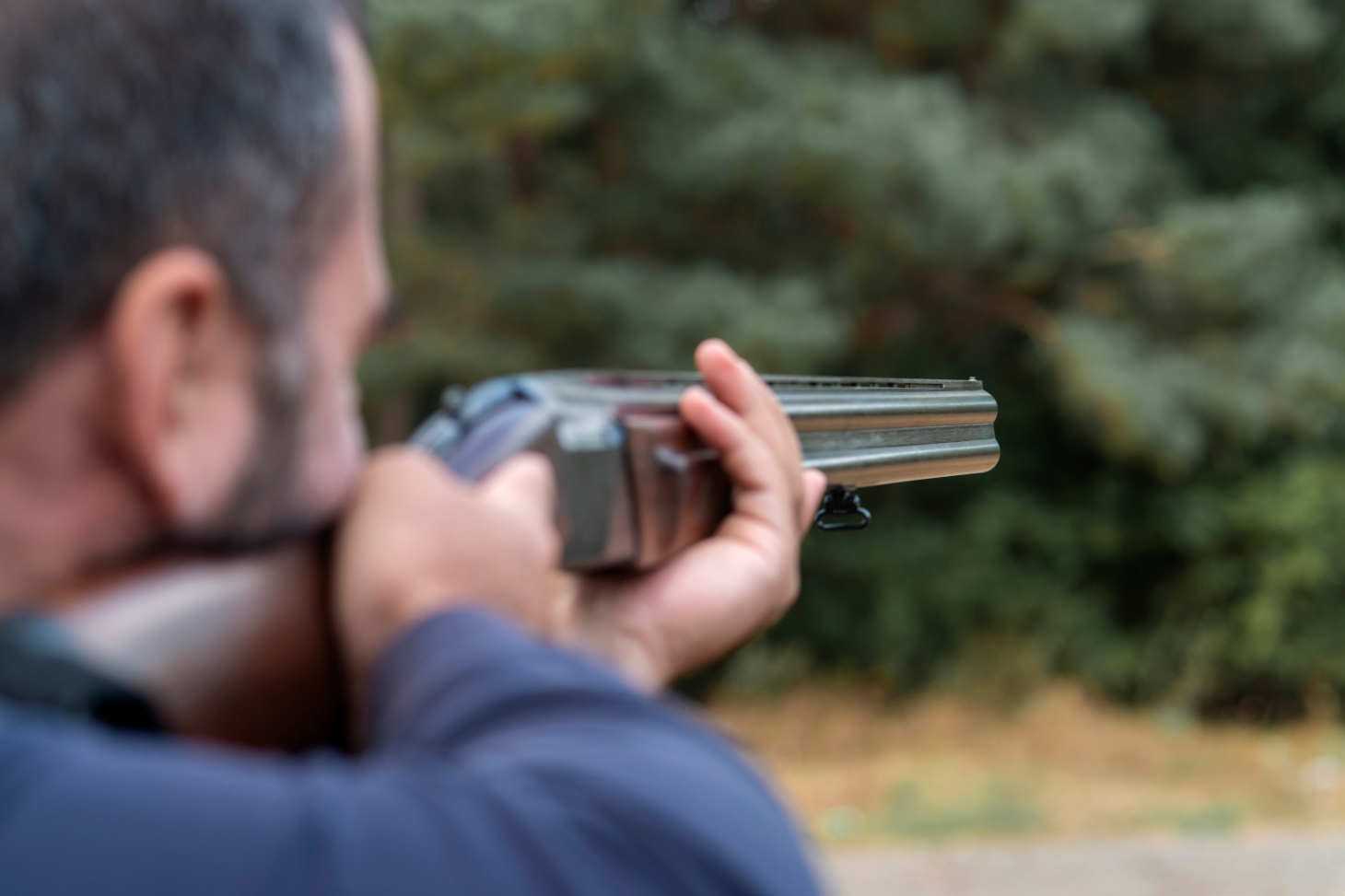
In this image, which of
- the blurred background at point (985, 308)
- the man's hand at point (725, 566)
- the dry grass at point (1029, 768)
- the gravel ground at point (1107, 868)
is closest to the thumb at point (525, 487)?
the man's hand at point (725, 566)

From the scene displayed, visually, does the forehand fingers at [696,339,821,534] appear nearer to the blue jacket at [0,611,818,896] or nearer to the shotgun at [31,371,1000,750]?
the shotgun at [31,371,1000,750]

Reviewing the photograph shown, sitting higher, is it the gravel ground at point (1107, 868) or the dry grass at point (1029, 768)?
the gravel ground at point (1107, 868)

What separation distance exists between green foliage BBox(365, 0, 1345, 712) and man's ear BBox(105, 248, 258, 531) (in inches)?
196

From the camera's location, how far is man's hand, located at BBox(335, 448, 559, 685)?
20.9 inches

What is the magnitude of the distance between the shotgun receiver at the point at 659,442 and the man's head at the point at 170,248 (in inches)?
9.5

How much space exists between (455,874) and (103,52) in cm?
35

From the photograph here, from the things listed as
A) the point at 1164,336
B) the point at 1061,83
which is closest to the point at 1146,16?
the point at 1061,83

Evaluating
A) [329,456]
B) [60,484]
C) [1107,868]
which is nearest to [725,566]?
[329,456]

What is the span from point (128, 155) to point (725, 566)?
0.57 m

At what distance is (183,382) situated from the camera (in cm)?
52

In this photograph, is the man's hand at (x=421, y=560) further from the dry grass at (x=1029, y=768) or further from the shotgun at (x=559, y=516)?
the dry grass at (x=1029, y=768)

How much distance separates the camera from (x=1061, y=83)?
24.7 feet

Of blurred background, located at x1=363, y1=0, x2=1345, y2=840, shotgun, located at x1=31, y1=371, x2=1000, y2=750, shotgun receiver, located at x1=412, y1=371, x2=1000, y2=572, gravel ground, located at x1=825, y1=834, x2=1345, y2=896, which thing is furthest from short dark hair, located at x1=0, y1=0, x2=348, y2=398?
blurred background, located at x1=363, y1=0, x2=1345, y2=840

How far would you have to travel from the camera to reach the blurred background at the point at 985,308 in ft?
19.8
